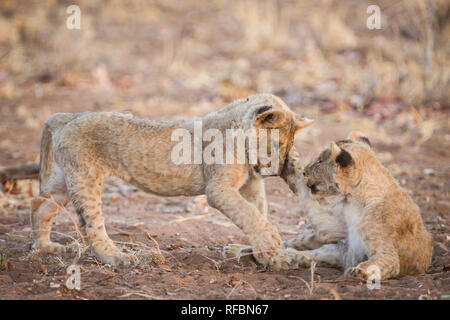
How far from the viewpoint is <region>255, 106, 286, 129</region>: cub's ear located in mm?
4500

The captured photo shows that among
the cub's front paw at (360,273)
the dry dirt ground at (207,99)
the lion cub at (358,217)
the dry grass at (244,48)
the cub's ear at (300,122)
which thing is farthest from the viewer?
the dry grass at (244,48)

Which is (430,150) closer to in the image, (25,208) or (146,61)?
(25,208)

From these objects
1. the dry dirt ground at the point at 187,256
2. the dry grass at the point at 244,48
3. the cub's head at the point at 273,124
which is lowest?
the dry dirt ground at the point at 187,256

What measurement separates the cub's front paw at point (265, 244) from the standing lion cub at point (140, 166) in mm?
29

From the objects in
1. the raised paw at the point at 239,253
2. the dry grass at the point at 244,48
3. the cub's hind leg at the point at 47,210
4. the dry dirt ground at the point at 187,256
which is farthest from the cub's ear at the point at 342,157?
the dry grass at the point at 244,48

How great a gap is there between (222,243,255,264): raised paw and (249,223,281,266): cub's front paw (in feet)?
0.27

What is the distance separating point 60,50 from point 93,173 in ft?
28.2

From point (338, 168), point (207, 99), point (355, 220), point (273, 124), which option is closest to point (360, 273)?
point (355, 220)

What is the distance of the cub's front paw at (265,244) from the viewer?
14.3 feet

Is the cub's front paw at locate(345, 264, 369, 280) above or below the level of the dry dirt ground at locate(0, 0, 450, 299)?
below

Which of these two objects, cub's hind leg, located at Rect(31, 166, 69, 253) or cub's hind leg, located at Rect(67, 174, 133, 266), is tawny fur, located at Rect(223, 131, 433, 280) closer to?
cub's hind leg, located at Rect(67, 174, 133, 266)

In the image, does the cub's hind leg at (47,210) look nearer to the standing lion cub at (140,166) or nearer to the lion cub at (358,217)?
the standing lion cub at (140,166)

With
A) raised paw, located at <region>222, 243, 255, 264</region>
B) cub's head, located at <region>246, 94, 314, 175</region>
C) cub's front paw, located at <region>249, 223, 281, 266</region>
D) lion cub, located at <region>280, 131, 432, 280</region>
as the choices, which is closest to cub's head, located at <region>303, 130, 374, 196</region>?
lion cub, located at <region>280, 131, 432, 280</region>
